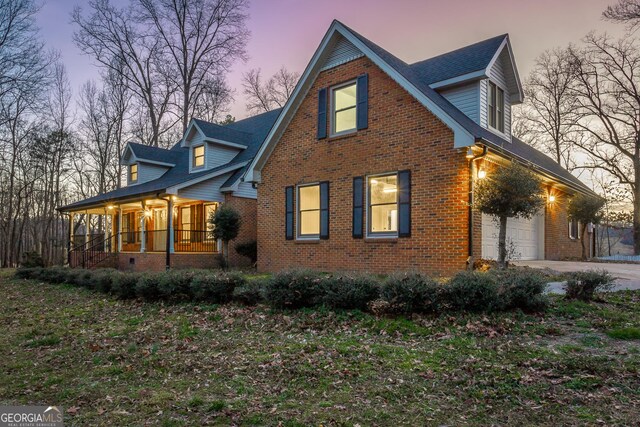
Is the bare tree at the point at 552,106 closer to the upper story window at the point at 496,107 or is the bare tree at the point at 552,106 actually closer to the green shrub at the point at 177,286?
the upper story window at the point at 496,107

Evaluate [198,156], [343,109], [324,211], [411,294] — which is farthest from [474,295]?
[198,156]

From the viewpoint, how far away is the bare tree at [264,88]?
32.2m

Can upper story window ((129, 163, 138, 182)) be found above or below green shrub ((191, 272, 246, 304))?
above

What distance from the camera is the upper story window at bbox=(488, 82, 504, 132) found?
41.5ft

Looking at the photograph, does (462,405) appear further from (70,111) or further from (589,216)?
(70,111)

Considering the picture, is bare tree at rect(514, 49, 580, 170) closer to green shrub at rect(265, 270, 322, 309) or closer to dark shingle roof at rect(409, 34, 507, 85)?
dark shingle roof at rect(409, 34, 507, 85)

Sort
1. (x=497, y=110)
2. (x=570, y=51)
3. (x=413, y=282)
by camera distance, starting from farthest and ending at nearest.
→ (x=570, y=51) → (x=497, y=110) → (x=413, y=282)

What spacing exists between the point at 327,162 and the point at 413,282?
6873 millimetres

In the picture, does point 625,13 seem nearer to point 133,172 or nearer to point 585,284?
point 585,284

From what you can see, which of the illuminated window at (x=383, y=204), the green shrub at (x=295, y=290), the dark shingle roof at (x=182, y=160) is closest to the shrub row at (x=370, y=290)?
the green shrub at (x=295, y=290)

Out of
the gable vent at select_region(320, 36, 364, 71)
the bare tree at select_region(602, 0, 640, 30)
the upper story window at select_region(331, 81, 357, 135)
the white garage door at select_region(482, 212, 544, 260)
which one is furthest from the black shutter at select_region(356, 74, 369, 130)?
the bare tree at select_region(602, 0, 640, 30)

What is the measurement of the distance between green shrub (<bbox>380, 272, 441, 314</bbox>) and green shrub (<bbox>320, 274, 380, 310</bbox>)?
1.09 feet

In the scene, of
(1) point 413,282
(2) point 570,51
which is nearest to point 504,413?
(1) point 413,282

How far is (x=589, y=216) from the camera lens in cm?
1617
